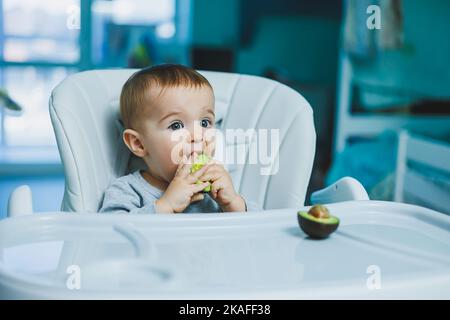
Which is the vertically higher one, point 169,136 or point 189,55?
point 169,136

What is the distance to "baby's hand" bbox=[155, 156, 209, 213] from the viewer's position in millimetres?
976

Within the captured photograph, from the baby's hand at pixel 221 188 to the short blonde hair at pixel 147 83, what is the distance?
0.16 metres

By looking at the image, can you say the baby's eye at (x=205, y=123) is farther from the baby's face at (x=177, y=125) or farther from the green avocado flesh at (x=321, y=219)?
the green avocado flesh at (x=321, y=219)

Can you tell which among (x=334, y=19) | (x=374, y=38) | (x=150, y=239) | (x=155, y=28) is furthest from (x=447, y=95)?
(x=150, y=239)

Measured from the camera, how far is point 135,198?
3.48ft

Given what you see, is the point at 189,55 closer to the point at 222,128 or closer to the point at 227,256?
the point at 222,128

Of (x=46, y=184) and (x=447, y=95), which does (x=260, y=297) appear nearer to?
(x=447, y=95)

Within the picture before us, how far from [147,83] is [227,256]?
45 centimetres

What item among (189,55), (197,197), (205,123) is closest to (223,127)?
(205,123)

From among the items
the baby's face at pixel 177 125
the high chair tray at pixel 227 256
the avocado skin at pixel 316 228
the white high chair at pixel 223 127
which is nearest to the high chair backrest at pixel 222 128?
the white high chair at pixel 223 127

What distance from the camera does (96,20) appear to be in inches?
166

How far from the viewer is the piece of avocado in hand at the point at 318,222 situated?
77 cm

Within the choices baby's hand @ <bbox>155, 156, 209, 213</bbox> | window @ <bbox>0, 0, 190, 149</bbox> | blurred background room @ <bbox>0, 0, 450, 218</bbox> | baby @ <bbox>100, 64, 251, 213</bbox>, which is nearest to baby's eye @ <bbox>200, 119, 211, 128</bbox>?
baby @ <bbox>100, 64, 251, 213</bbox>

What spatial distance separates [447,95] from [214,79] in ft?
7.27
